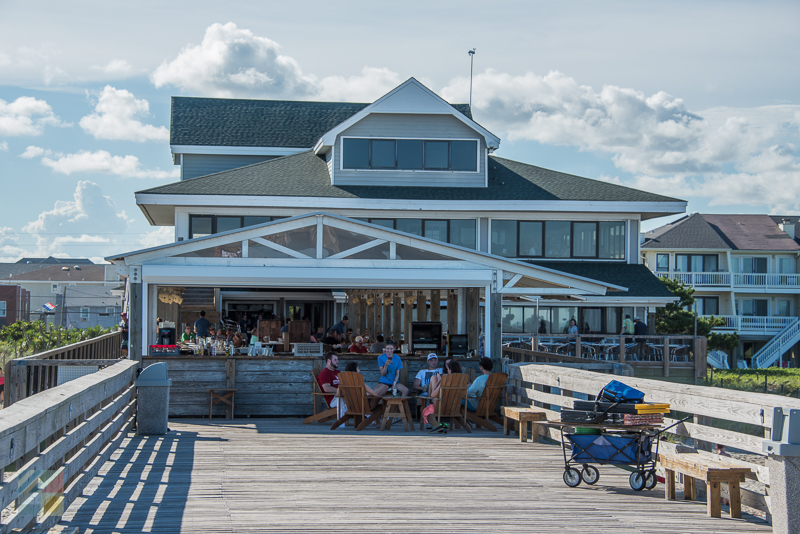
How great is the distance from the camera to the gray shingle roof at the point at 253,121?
25.2 m

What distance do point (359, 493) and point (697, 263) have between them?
42.2 metres

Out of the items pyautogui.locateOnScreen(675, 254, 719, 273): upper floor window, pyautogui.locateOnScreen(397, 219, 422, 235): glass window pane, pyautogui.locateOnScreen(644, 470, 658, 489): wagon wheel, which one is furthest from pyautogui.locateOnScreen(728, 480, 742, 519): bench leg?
pyautogui.locateOnScreen(675, 254, 719, 273): upper floor window

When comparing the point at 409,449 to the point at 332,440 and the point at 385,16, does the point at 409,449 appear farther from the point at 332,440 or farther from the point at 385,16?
the point at 385,16

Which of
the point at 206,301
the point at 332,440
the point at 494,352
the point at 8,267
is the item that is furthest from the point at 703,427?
the point at 8,267

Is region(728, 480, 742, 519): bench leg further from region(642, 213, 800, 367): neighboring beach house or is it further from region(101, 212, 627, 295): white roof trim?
region(642, 213, 800, 367): neighboring beach house

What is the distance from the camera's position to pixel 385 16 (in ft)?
Answer: 51.6

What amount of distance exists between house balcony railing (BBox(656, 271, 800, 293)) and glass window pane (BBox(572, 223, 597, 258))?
22.2 meters

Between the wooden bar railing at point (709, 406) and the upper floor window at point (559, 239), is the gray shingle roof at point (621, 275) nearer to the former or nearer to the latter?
the upper floor window at point (559, 239)

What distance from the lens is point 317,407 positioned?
509 inches

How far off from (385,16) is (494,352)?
688cm

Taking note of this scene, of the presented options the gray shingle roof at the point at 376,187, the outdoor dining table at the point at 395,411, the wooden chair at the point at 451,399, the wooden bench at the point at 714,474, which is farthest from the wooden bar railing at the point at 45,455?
the gray shingle roof at the point at 376,187

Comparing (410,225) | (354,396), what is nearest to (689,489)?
(354,396)

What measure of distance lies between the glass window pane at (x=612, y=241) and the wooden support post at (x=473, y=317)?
7471mm

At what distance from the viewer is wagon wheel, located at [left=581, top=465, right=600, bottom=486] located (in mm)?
7445
